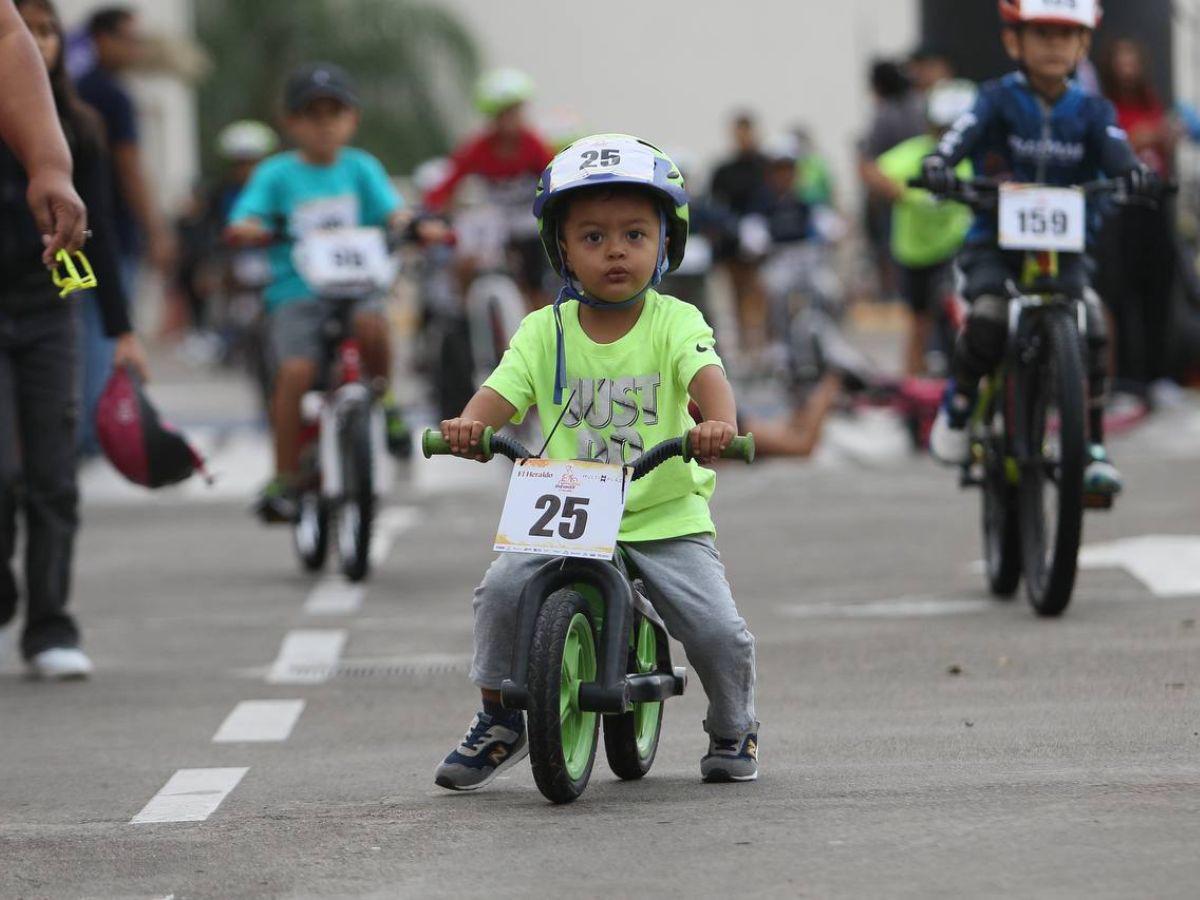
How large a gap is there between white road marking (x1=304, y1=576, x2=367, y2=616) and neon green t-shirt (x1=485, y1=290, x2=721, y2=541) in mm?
3754

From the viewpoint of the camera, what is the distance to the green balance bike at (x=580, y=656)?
5.73 metres

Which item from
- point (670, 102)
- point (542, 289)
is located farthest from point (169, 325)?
point (670, 102)

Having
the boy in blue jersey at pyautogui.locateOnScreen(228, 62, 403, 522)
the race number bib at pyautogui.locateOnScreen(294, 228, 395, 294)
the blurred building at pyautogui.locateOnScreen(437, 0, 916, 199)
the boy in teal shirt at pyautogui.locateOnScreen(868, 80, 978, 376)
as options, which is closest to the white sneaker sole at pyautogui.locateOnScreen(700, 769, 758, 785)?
the boy in blue jersey at pyautogui.locateOnScreen(228, 62, 403, 522)

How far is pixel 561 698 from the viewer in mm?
5809

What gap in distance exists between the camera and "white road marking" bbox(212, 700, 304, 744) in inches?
285

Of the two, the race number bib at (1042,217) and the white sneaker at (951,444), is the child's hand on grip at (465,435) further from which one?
the white sneaker at (951,444)

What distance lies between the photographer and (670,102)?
186ft

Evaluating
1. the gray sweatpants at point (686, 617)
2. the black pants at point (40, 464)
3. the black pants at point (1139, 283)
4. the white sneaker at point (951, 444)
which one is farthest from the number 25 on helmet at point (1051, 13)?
the black pants at point (1139, 283)

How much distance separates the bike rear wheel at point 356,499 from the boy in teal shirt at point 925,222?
5441 millimetres

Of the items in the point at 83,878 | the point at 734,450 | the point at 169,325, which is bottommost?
the point at 169,325

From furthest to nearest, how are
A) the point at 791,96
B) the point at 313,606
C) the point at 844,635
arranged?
the point at 791,96, the point at 313,606, the point at 844,635

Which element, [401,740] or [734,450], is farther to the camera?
[401,740]

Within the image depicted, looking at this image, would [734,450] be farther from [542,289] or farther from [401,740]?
[542,289]

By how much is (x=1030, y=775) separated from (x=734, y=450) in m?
0.96
